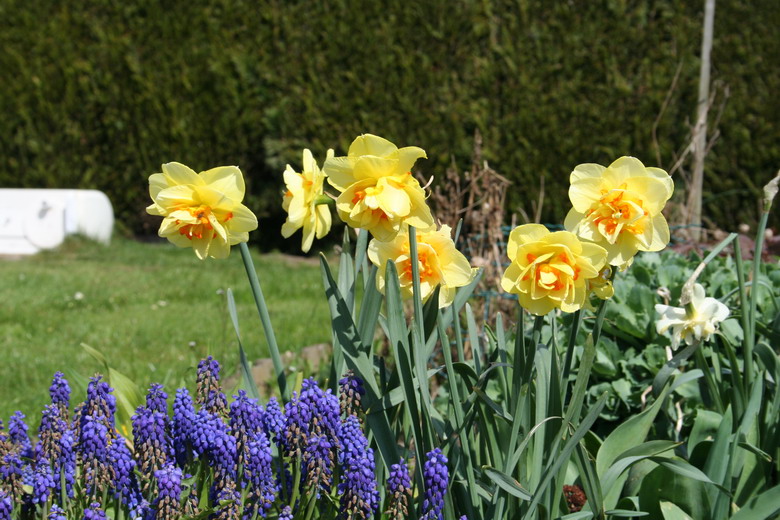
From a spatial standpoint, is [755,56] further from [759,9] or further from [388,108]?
[388,108]

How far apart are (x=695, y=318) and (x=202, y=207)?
0.89 meters

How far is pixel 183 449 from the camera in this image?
1472 millimetres

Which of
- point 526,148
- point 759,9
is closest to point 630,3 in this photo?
point 759,9

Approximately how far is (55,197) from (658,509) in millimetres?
6236

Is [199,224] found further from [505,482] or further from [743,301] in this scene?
[743,301]

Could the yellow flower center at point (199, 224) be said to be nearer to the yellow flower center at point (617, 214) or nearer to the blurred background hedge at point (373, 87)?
the yellow flower center at point (617, 214)

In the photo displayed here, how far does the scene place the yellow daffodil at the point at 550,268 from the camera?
1217 mm

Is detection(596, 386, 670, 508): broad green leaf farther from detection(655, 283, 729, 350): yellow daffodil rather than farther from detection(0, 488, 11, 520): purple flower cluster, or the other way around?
detection(0, 488, 11, 520): purple flower cluster

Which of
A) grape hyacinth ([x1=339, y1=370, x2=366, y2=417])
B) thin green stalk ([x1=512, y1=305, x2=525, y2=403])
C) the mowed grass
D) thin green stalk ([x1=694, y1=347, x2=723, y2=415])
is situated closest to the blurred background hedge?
the mowed grass

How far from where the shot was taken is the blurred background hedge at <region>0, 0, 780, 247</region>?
6.13 metres

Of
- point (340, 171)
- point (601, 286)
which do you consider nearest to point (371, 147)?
point (340, 171)

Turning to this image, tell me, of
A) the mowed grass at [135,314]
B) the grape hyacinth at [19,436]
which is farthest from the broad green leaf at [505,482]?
the mowed grass at [135,314]

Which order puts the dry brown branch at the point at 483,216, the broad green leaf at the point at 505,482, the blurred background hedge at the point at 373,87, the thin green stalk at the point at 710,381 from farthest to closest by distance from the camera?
the blurred background hedge at the point at 373,87 < the dry brown branch at the point at 483,216 < the thin green stalk at the point at 710,381 < the broad green leaf at the point at 505,482

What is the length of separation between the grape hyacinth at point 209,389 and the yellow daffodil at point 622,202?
70 centimetres
